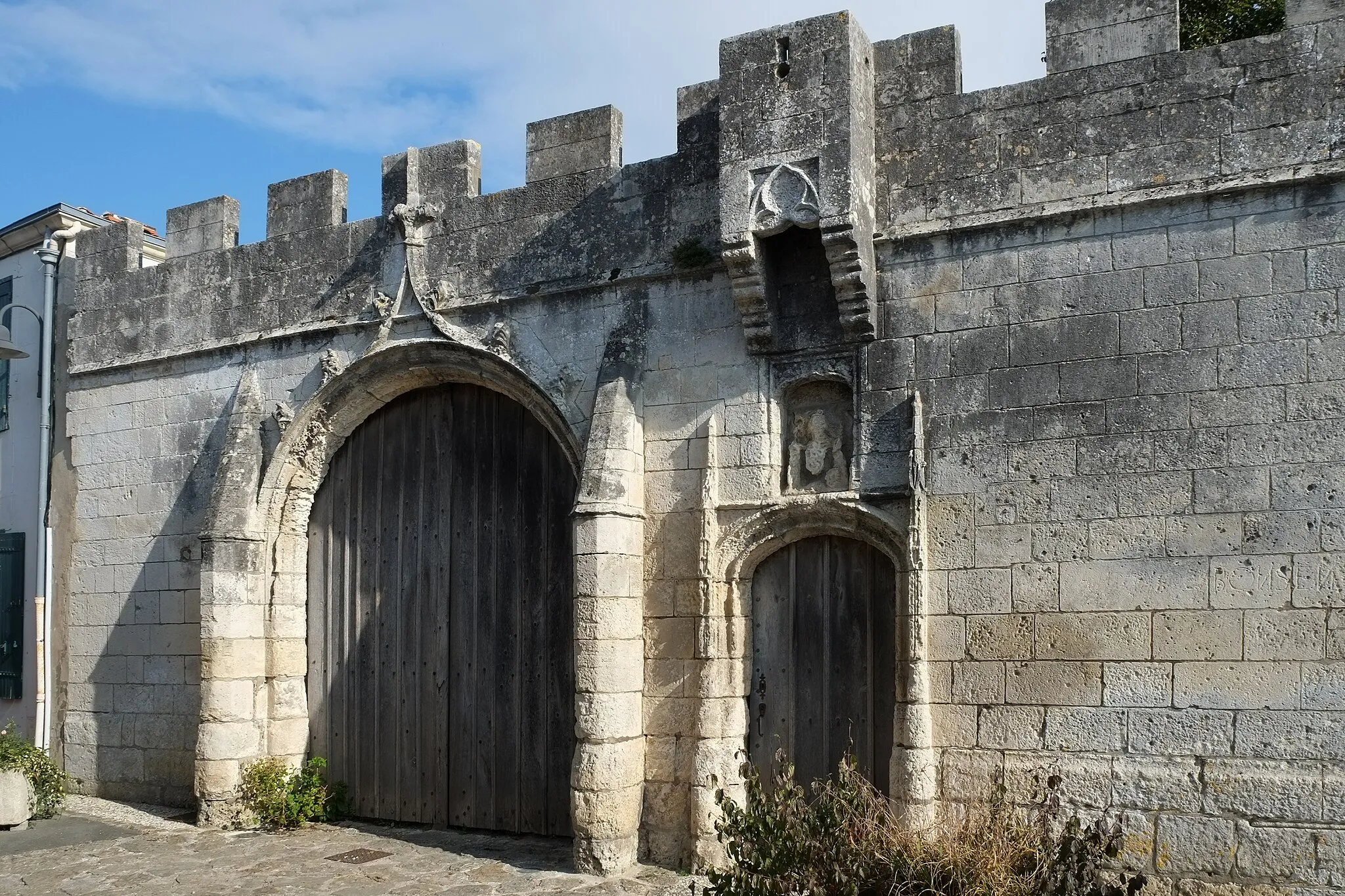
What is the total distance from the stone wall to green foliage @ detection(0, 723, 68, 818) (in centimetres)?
114

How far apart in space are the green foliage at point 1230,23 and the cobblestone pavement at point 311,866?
A: 7259mm

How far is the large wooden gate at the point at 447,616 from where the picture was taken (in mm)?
7480

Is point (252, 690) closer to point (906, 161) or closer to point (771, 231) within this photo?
point (771, 231)

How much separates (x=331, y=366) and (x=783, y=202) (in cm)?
325

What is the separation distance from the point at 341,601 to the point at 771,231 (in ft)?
12.6

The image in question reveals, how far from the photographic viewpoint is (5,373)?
9969mm

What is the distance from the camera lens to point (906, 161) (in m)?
6.43

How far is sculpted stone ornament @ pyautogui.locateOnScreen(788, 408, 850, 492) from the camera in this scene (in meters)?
6.51

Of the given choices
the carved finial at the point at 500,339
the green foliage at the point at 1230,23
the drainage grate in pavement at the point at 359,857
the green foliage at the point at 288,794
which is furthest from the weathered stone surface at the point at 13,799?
the green foliage at the point at 1230,23

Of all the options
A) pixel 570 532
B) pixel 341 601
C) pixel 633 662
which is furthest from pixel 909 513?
pixel 341 601

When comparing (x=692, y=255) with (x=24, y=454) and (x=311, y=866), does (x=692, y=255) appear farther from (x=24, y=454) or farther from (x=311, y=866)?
(x=24, y=454)

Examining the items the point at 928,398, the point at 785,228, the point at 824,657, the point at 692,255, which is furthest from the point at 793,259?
the point at 824,657

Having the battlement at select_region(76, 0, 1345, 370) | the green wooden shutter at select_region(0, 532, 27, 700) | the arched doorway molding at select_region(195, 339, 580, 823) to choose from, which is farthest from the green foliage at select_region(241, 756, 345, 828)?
the battlement at select_region(76, 0, 1345, 370)

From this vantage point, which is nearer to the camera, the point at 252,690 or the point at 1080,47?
the point at 1080,47
